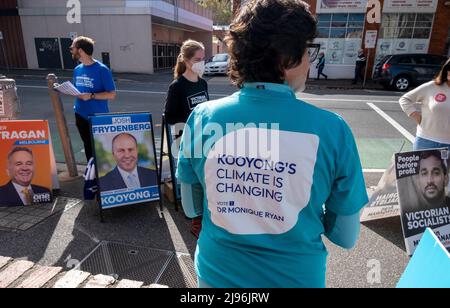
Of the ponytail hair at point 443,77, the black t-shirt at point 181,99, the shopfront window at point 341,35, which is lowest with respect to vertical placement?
the black t-shirt at point 181,99

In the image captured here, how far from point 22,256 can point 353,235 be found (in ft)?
10.0

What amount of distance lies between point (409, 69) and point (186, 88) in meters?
14.6

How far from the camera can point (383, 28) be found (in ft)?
62.6

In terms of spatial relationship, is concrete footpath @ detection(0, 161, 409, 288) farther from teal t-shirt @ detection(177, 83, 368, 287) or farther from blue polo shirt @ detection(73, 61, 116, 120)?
teal t-shirt @ detection(177, 83, 368, 287)

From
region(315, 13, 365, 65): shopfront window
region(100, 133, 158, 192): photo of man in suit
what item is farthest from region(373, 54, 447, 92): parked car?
region(100, 133, 158, 192): photo of man in suit

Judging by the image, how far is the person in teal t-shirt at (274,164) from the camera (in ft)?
3.76

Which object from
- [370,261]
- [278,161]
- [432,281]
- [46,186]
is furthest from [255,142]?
[46,186]

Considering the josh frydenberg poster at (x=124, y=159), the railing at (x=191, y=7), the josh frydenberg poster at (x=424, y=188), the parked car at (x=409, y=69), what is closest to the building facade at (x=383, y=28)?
the parked car at (x=409, y=69)

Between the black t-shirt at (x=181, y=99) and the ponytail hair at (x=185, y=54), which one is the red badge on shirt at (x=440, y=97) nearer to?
the black t-shirt at (x=181, y=99)

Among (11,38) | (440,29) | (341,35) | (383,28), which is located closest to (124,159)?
(341,35)

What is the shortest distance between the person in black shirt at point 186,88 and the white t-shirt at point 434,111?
94.1 inches

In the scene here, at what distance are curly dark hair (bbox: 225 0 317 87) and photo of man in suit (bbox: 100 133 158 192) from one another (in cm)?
297
